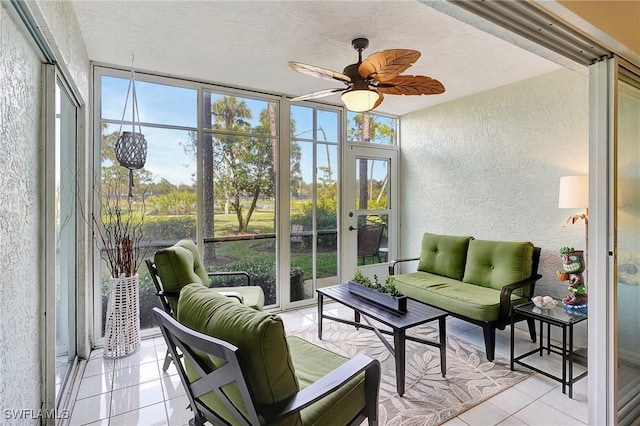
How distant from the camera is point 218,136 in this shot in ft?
11.6

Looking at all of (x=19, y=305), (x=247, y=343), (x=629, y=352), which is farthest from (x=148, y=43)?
(x=629, y=352)

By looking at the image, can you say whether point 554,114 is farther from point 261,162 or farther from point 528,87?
point 261,162

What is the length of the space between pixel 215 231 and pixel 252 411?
8.65 ft

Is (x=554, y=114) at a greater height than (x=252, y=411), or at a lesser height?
Answer: greater

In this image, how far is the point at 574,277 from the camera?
8.56 ft

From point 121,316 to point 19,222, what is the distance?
167 centimetres

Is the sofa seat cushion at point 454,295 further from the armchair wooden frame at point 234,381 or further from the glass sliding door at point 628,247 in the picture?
the armchair wooden frame at point 234,381

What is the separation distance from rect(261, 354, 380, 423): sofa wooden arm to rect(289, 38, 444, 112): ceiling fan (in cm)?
Result: 167

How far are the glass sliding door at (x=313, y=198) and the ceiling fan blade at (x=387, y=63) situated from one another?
6.35ft

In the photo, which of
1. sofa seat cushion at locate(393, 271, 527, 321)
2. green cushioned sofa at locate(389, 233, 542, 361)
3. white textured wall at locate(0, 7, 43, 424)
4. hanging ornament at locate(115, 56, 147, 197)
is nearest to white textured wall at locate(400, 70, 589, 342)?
green cushioned sofa at locate(389, 233, 542, 361)

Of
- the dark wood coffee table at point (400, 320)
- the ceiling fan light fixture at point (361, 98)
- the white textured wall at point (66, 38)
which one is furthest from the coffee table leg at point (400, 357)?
the white textured wall at point (66, 38)

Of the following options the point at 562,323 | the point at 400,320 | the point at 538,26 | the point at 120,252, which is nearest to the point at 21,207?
the point at 120,252

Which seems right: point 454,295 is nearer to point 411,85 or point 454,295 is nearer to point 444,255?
point 444,255

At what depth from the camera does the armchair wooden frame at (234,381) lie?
113 centimetres
